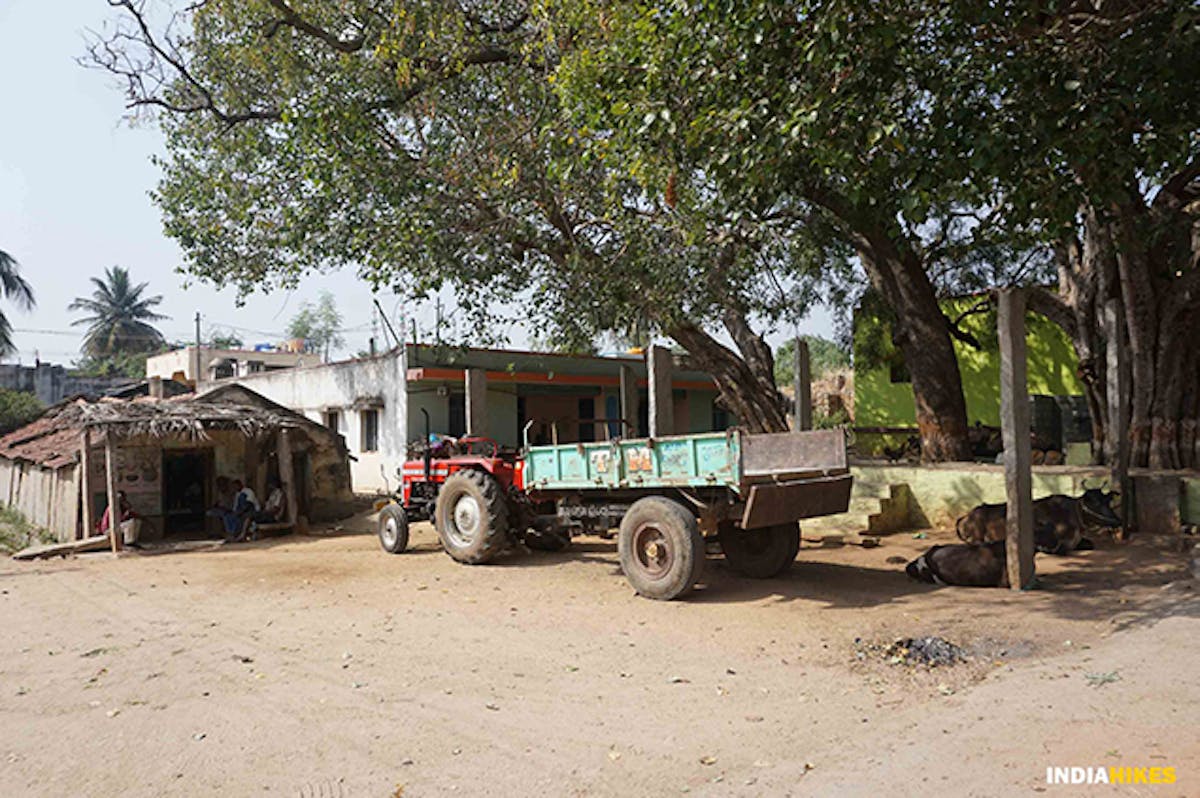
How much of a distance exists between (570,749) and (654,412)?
313 inches

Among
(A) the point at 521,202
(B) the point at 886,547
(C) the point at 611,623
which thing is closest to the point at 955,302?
(B) the point at 886,547

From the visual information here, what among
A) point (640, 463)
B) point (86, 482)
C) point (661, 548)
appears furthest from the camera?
point (86, 482)

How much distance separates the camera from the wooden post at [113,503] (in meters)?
13.2

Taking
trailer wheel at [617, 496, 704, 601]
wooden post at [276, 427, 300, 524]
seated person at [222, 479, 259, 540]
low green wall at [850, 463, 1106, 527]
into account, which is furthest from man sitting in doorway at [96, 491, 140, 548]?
low green wall at [850, 463, 1106, 527]

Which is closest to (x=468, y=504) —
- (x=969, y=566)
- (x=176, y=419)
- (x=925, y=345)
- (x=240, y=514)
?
(x=240, y=514)

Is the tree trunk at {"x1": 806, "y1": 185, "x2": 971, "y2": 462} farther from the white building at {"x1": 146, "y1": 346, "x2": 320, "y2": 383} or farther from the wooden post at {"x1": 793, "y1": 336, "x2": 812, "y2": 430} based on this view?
the white building at {"x1": 146, "y1": 346, "x2": 320, "y2": 383}

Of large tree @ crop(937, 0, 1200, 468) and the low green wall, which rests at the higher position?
large tree @ crop(937, 0, 1200, 468)

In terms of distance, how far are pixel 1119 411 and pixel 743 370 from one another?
568 cm

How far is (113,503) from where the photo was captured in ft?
43.3

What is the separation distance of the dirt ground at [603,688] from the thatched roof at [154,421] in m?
4.45

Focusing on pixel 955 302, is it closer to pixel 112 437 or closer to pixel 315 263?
pixel 315 263

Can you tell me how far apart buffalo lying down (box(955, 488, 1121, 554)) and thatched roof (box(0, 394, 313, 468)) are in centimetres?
1147

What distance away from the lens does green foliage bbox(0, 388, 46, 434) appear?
88.1 feet

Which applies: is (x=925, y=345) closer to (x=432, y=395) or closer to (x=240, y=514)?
(x=240, y=514)
